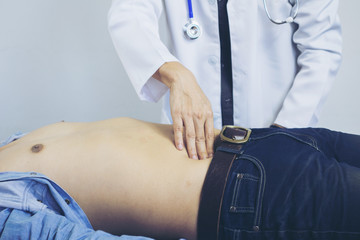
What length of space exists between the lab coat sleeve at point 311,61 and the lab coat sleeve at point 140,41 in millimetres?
437

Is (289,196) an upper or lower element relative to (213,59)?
lower

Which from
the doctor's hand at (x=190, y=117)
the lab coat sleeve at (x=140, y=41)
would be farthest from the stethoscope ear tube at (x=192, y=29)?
the doctor's hand at (x=190, y=117)

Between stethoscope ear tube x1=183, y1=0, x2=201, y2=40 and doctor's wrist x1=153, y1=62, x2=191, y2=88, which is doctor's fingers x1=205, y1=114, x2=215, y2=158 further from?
stethoscope ear tube x1=183, y1=0, x2=201, y2=40

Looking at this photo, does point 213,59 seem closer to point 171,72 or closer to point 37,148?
point 171,72

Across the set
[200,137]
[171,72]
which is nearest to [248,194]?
[200,137]

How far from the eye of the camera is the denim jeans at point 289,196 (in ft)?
2.18

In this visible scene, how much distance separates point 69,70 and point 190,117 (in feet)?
3.15

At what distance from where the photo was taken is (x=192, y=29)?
1.16 meters

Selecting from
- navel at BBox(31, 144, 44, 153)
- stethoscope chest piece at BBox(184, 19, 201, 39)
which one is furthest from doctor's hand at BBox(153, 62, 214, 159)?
navel at BBox(31, 144, 44, 153)

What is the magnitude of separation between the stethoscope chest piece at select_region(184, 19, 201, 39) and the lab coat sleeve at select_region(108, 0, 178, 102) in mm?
113

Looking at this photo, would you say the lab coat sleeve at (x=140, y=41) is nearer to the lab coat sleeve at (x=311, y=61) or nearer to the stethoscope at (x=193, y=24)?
the stethoscope at (x=193, y=24)

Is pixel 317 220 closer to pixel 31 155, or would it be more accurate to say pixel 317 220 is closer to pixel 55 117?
pixel 31 155

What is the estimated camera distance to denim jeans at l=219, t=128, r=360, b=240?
666mm

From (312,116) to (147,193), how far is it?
2.31ft
